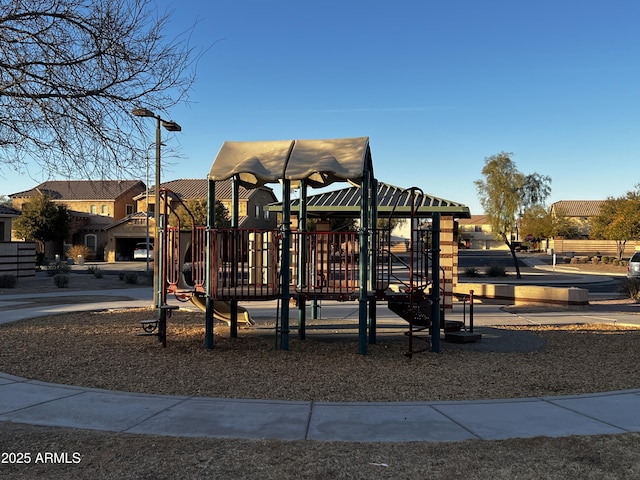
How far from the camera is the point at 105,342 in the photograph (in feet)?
33.4

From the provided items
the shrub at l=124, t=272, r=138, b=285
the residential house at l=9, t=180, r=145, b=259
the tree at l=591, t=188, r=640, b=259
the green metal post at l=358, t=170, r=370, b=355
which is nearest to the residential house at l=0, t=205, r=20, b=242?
the shrub at l=124, t=272, r=138, b=285

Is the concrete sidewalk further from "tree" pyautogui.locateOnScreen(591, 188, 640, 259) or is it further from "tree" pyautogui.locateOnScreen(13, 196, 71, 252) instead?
"tree" pyautogui.locateOnScreen(13, 196, 71, 252)

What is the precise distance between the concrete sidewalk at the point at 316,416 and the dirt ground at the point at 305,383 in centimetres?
26

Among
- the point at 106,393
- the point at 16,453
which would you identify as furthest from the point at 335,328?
the point at 16,453

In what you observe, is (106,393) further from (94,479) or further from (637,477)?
(637,477)

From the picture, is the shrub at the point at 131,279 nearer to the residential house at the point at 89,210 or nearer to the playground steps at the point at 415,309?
A: the playground steps at the point at 415,309

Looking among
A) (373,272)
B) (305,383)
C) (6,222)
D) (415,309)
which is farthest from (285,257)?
(6,222)

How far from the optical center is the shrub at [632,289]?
19.0 metres

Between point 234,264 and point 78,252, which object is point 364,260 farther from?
point 78,252

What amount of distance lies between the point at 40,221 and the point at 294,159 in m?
46.6

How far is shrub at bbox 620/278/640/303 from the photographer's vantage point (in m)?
19.0

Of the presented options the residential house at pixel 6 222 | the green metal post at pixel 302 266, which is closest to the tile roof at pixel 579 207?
the residential house at pixel 6 222

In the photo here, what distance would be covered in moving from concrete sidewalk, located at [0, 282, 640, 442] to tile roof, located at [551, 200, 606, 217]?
288 feet

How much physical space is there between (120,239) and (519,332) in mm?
47400
